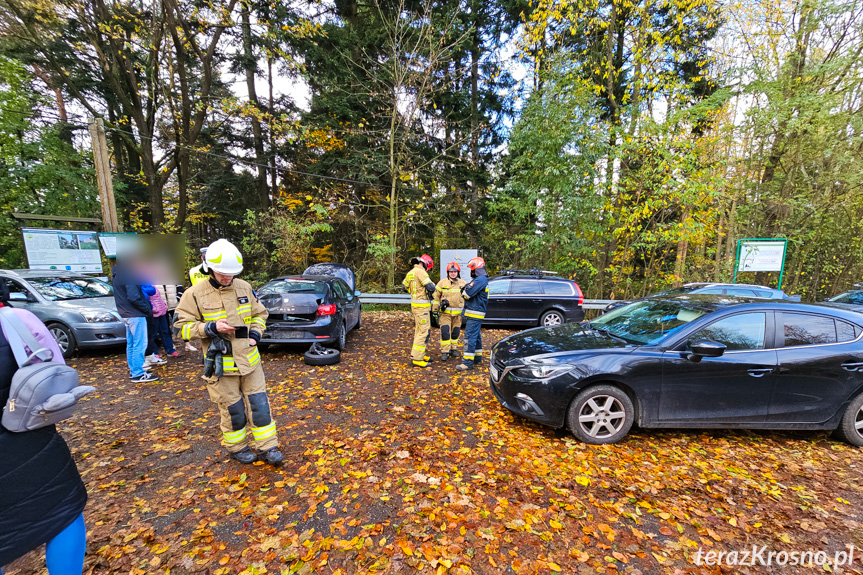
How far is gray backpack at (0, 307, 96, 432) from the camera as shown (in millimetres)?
1381

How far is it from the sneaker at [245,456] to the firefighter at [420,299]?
3.27m

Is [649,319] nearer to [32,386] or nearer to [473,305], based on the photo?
[473,305]

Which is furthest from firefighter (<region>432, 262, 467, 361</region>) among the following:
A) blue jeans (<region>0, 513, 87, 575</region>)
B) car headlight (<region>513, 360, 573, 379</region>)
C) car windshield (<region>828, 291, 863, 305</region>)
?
car windshield (<region>828, 291, 863, 305</region>)

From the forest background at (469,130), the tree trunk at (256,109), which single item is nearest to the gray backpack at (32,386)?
the forest background at (469,130)

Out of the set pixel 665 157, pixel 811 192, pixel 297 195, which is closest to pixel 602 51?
pixel 665 157

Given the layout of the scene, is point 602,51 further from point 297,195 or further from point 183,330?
point 183,330

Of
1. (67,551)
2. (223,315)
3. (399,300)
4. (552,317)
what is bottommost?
(552,317)

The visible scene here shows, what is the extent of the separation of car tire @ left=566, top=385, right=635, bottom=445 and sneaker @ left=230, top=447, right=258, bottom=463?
10.4 feet

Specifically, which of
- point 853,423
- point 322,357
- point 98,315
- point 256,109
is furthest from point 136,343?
point 256,109

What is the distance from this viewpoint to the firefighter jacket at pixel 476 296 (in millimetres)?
5496

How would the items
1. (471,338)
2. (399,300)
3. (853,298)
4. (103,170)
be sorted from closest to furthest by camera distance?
(471,338), (103,170), (853,298), (399,300)

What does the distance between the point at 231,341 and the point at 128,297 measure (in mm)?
3401

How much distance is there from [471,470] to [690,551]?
5.32ft

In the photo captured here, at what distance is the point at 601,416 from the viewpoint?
→ 3.54 meters
